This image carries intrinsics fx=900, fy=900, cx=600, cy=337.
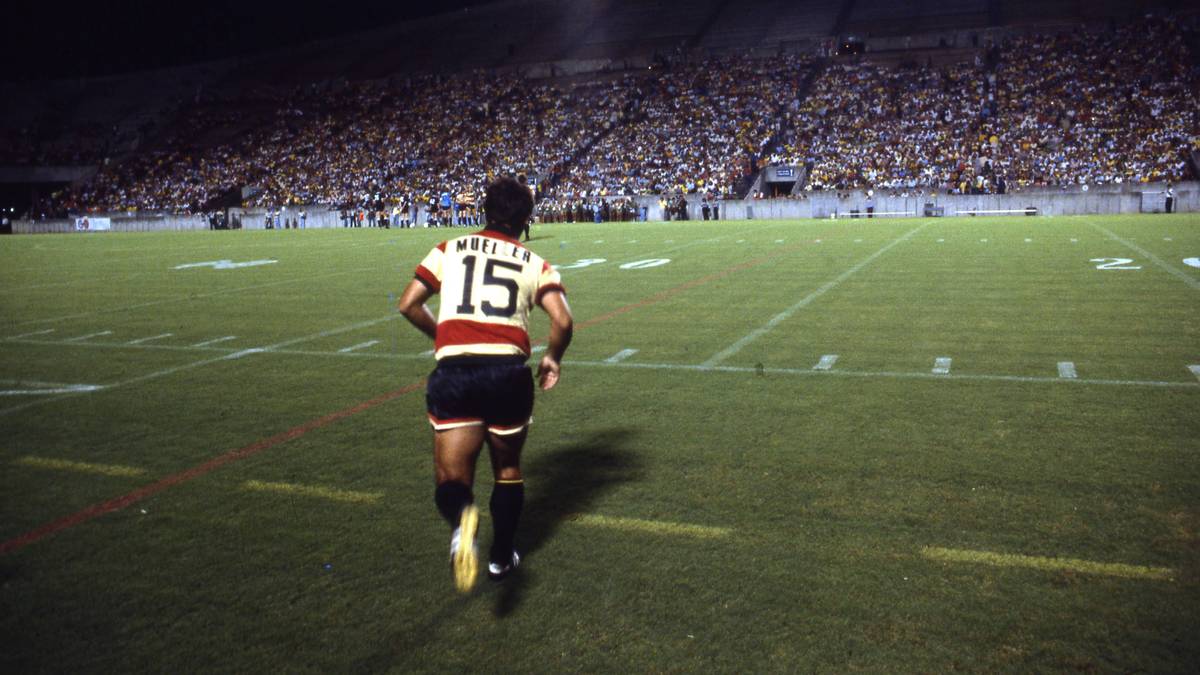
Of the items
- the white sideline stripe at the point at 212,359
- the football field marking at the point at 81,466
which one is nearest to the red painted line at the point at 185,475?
the football field marking at the point at 81,466

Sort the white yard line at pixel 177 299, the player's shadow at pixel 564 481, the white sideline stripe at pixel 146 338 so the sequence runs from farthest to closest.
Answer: the white yard line at pixel 177 299, the white sideline stripe at pixel 146 338, the player's shadow at pixel 564 481

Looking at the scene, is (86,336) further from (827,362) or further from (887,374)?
(887,374)

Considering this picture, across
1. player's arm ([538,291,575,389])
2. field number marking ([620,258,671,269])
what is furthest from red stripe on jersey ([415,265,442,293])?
field number marking ([620,258,671,269])

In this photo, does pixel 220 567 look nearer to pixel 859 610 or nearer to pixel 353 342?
pixel 859 610

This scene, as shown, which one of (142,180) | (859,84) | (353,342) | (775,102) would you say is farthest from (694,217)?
(142,180)

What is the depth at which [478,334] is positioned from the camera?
343 centimetres

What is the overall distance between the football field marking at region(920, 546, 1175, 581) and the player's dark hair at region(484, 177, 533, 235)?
2.11 metres

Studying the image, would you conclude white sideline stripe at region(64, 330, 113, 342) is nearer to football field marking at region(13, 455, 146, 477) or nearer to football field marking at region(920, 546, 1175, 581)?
football field marking at region(13, 455, 146, 477)

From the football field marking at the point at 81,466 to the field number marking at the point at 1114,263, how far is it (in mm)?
14322

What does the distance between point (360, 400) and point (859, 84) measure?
4604 centimetres

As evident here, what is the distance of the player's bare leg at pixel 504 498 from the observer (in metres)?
3.48

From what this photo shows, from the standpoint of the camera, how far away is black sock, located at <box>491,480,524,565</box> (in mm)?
3488

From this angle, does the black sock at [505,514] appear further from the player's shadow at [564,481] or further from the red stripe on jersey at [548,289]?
the red stripe on jersey at [548,289]

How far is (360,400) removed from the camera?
21.7 ft
